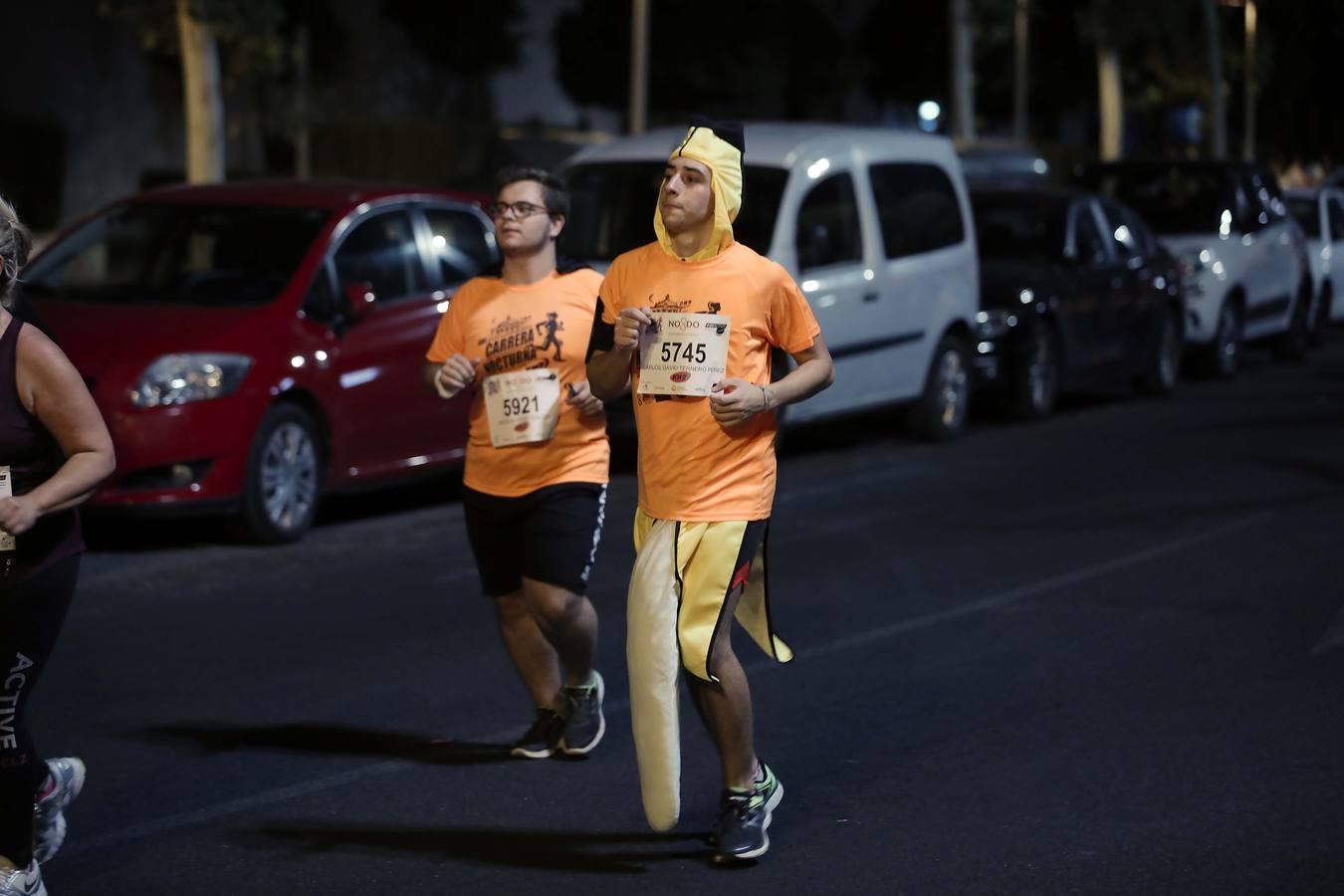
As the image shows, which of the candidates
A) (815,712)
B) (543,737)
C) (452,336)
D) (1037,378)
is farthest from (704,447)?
(1037,378)

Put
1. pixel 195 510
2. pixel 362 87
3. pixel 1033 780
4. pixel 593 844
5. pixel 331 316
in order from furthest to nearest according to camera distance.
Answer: pixel 362 87 → pixel 331 316 → pixel 195 510 → pixel 1033 780 → pixel 593 844

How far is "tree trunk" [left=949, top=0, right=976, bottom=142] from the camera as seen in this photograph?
125ft

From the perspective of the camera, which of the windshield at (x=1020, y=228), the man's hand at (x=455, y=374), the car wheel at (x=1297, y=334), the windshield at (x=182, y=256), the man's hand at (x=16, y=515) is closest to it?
the man's hand at (x=16, y=515)

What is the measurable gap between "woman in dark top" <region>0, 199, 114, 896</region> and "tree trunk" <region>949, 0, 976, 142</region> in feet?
112

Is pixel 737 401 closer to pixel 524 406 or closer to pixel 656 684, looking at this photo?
pixel 656 684

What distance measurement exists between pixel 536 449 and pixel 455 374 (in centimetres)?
32

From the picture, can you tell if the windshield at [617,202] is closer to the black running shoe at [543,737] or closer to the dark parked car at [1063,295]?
the dark parked car at [1063,295]

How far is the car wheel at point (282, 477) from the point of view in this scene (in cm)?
1020

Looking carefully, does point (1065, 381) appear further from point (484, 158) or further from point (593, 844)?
point (484, 158)

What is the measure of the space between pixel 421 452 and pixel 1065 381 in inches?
249

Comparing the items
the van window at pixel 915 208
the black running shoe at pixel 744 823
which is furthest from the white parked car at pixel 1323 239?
the black running shoe at pixel 744 823

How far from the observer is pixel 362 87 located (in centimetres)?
4609

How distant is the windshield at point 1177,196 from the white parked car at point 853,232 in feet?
19.1

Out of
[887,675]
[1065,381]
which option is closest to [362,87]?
[1065,381]
